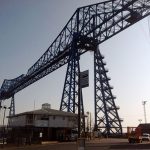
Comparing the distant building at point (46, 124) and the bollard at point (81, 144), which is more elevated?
the distant building at point (46, 124)

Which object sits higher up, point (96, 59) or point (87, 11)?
point (87, 11)

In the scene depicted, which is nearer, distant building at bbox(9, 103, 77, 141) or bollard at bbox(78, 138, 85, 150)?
bollard at bbox(78, 138, 85, 150)

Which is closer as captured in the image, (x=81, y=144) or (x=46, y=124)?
(x=81, y=144)

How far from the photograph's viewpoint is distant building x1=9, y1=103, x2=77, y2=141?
55.0m

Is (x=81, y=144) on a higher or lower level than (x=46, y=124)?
Result: lower

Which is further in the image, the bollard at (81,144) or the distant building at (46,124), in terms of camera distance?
the distant building at (46,124)

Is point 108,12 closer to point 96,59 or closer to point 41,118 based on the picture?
point 96,59

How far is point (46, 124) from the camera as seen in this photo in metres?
55.6

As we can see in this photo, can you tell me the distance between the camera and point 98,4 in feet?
182

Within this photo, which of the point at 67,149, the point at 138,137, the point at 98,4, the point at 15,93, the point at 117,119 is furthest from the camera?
the point at 15,93

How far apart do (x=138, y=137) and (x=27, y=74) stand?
50.8 meters

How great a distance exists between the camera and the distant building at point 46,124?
180 ft

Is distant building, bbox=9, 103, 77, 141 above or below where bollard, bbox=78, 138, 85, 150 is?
above

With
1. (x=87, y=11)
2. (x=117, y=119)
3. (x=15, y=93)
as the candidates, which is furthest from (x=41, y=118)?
(x=15, y=93)
